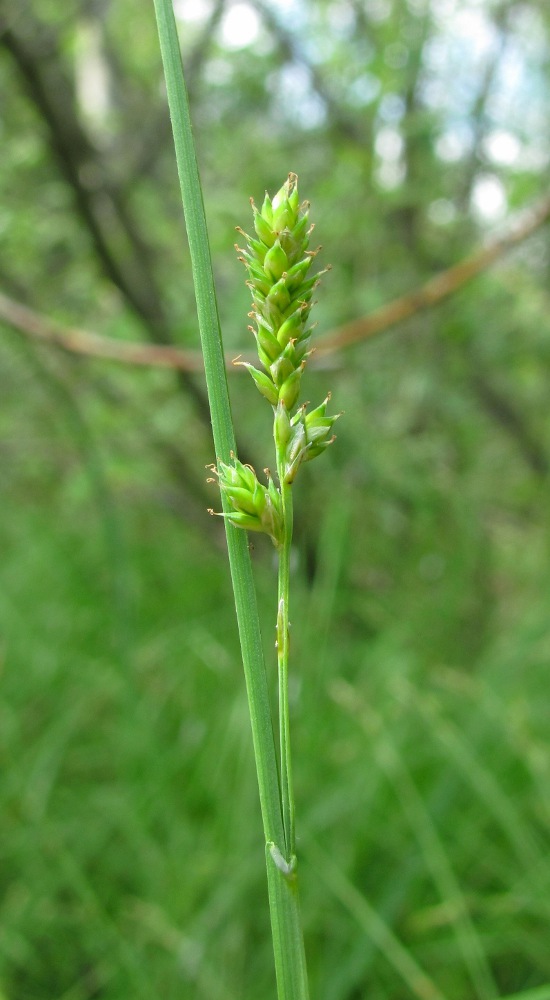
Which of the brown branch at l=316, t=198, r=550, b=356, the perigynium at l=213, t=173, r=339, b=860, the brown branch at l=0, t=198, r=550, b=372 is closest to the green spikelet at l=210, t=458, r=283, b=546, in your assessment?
the perigynium at l=213, t=173, r=339, b=860

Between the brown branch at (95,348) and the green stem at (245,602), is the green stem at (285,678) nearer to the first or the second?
the green stem at (245,602)

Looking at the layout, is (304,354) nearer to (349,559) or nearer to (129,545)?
(349,559)

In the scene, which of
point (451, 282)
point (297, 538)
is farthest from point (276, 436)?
point (297, 538)

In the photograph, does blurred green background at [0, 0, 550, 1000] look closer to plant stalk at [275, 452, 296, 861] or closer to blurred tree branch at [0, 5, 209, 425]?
blurred tree branch at [0, 5, 209, 425]

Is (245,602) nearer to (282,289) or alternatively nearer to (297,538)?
(282,289)

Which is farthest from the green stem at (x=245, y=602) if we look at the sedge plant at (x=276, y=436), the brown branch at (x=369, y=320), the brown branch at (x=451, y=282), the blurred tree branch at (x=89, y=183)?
the blurred tree branch at (x=89, y=183)

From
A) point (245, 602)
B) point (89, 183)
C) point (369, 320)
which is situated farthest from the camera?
point (89, 183)

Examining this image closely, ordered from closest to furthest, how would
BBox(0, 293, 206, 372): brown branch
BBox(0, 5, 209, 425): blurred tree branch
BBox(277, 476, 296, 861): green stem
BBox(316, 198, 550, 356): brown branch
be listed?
BBox(277, 476, 296, 861): green stem < BBox(316, 198, 550, 356): brown branch < BBox(0, 293, 206, 372): brown branch < BBox(0, 5, 209, 425): blurred tree branch

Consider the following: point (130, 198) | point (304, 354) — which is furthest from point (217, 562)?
point (304, 354)
